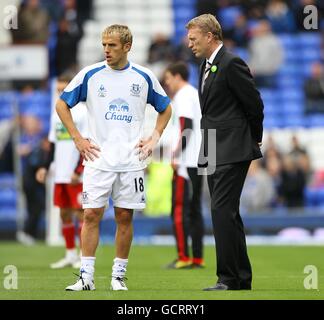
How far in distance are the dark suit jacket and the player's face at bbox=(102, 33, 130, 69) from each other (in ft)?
2.63

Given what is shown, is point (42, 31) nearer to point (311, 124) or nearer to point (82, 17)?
point (82, 17)

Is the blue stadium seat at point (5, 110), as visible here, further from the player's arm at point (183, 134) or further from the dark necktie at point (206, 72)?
the dark necktie at point (206, 72)

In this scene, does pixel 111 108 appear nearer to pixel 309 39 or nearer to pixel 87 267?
pixel 87 267

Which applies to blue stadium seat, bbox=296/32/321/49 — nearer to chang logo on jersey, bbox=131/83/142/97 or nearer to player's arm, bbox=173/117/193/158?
player's arm, bbox=173/117/193/158

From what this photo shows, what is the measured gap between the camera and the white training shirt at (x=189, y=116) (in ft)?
42.5

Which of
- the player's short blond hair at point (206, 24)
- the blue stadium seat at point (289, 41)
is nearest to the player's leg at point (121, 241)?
the player's short blond hair at point (206, 24)

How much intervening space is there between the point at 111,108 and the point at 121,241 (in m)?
1.18

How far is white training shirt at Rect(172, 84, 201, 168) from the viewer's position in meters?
12.9

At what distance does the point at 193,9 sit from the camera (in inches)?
1099

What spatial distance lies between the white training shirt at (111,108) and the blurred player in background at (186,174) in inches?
144

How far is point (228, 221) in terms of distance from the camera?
917cm

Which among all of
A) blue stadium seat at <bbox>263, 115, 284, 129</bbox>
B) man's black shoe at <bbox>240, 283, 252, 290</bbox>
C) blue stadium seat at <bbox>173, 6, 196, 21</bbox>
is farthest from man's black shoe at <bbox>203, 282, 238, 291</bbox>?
blue stadium seat at <bbox>173, 6, 196, 21</bbox>

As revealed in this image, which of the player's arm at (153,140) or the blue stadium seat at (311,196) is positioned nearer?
the player's arm at (153,140)
